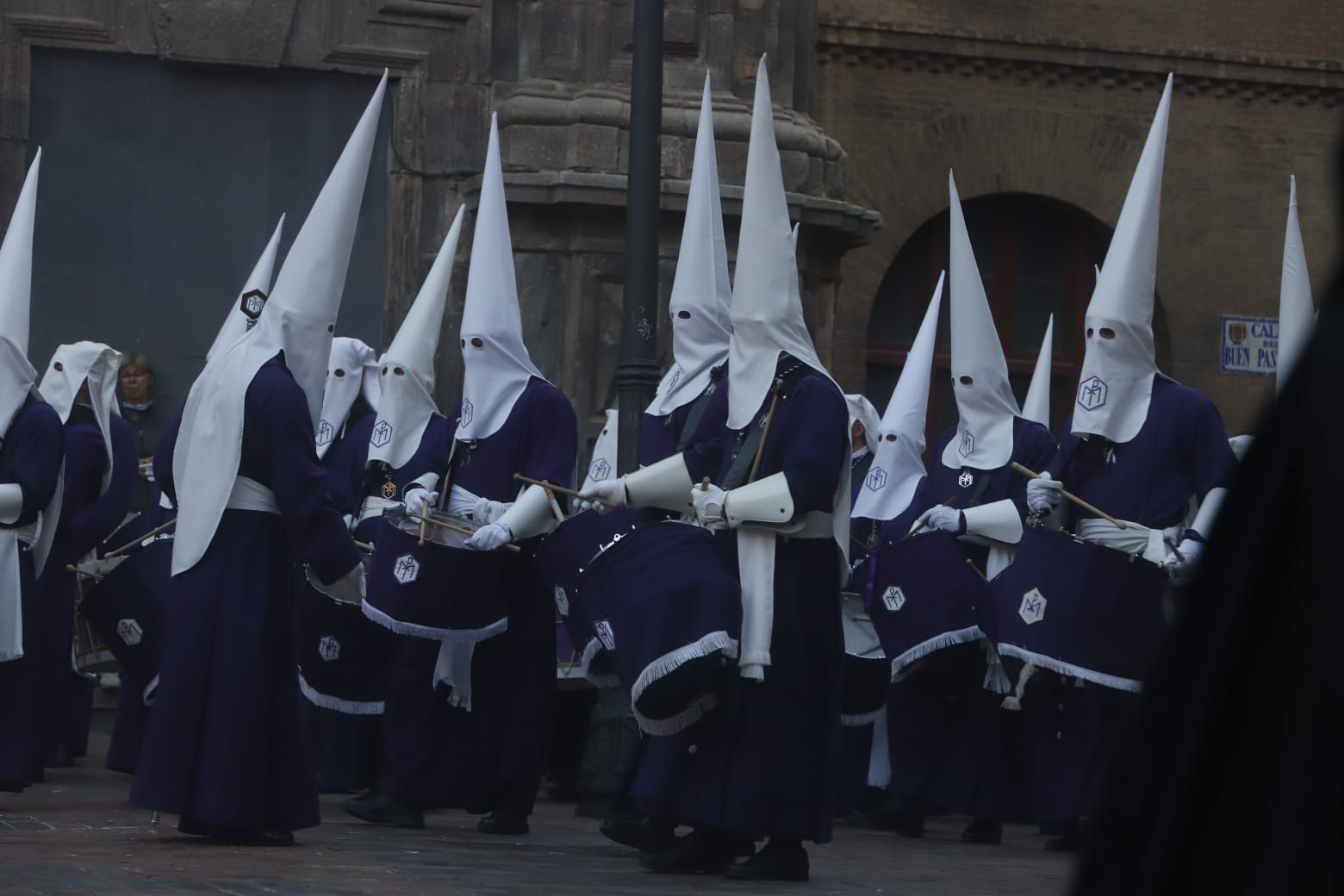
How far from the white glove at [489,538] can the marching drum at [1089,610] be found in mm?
1977

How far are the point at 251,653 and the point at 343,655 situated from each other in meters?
2.46

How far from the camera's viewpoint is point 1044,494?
9.29 metres

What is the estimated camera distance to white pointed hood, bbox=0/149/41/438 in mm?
9227

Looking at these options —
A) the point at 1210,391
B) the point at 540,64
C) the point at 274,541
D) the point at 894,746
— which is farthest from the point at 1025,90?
the point at 274,541

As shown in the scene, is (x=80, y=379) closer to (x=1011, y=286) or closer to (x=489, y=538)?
(x=489, y=538)

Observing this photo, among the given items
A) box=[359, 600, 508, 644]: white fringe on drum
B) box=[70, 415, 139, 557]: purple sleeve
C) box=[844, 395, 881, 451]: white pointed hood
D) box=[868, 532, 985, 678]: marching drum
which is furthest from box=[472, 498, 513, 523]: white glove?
box=[844, 395, 881, 451]: white pointed hood

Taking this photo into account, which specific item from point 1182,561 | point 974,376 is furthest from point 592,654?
point 974,376

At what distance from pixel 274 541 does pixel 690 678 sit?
1495mm

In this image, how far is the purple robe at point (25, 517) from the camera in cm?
911

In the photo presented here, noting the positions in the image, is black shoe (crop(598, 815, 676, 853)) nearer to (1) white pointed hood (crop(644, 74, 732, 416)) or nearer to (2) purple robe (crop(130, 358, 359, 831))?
(2) purple robe (crop(130, 358, 359, 831))

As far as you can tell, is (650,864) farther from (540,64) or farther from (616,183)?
(540,64)

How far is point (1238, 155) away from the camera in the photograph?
20.7 metres

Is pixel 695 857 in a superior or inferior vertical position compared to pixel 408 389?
inferior

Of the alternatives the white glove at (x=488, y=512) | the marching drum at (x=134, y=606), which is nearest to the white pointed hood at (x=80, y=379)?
the marching drum at (x=134, y=606)
